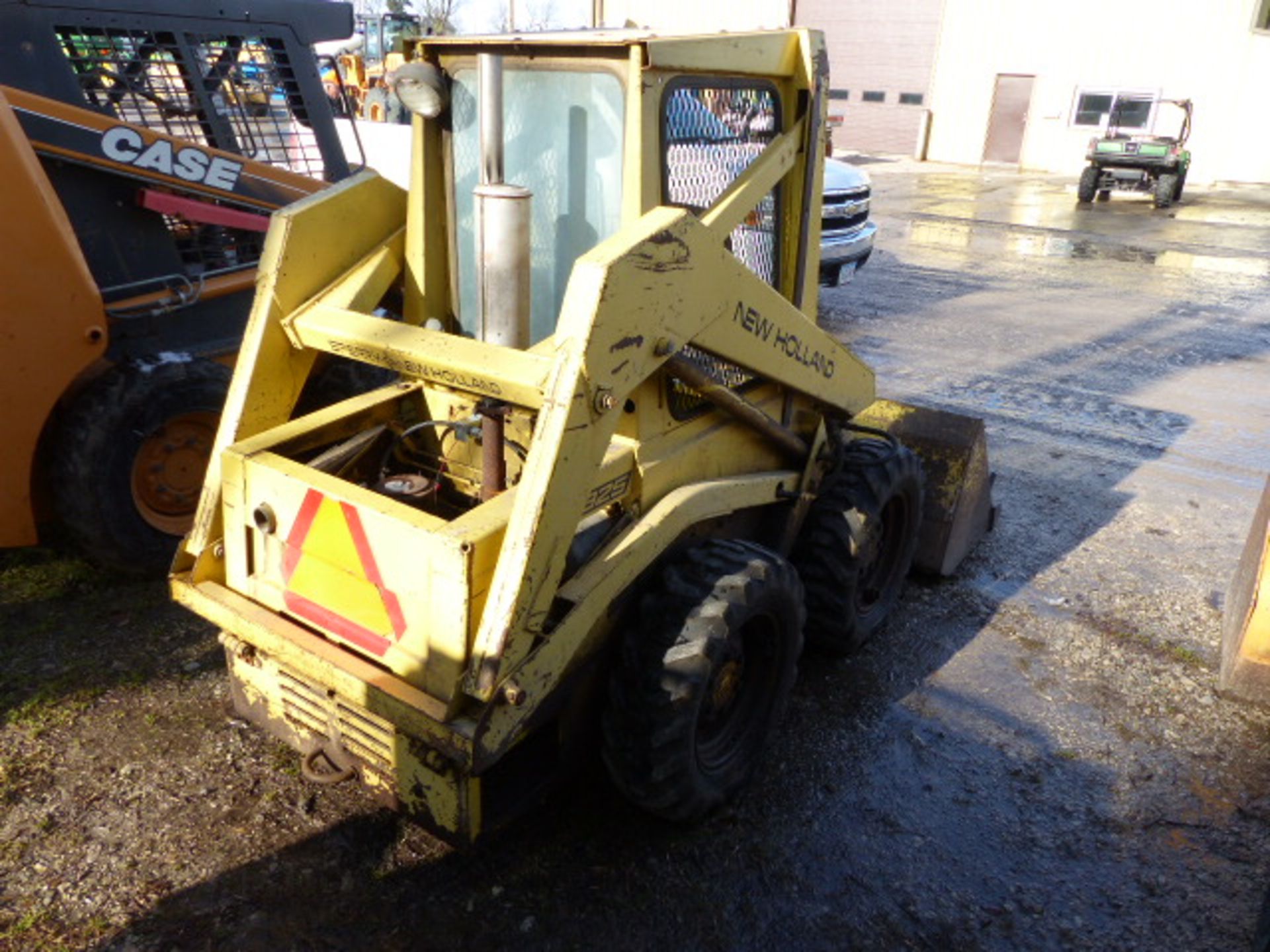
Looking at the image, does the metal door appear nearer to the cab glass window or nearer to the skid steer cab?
the skid steer cab

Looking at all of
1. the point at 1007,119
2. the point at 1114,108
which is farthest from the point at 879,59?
the point at 1114,108

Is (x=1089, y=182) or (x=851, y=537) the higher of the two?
(x=851, y=537)

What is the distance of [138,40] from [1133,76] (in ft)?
78.9

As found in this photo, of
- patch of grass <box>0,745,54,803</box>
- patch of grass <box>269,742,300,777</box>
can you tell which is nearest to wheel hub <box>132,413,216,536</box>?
patch of grass <box>0,745,54,803</box>

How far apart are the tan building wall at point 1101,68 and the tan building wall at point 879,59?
0.65 meters

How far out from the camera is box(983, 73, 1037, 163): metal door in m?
24.8

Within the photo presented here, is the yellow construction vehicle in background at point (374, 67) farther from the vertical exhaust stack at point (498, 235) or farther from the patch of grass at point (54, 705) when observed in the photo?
the patch of grass at point (54, 705)

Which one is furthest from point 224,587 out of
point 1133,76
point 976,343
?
point 1133,76

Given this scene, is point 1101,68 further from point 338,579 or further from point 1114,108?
point 338,579

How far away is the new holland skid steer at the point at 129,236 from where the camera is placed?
3896mm

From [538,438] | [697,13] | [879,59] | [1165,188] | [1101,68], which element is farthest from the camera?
[697,13]

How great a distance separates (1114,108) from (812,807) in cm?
2484

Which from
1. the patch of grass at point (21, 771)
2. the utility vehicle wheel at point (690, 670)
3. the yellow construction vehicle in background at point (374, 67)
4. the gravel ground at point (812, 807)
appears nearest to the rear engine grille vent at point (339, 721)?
the gravel ground at point (812, 807)

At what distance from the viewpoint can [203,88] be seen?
5062 mm
